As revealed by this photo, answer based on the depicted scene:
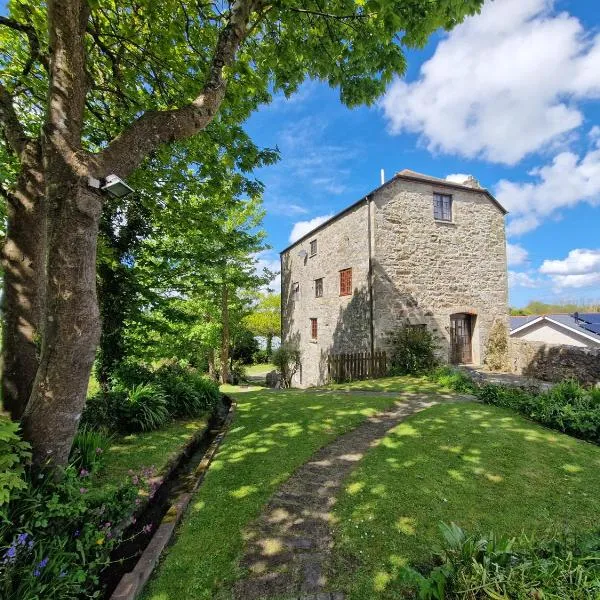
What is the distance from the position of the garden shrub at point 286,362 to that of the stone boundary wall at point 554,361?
11058mm

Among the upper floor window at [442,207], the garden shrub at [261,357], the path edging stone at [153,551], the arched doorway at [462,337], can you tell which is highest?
the upper floor window at [442,207]

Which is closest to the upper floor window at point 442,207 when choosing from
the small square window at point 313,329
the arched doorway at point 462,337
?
the arched doorway at point 462,337

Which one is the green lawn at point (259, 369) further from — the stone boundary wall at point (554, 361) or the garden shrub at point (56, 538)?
the garden shrub at point (56, 538)

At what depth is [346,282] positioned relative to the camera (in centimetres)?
1447

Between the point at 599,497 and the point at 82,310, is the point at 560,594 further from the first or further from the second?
the point at 82,310

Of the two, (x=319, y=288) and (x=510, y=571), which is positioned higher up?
(x=319, y=288)

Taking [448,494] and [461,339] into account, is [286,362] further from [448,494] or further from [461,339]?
[448,494]

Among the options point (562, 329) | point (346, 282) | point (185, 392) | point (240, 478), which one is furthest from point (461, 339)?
point (240, 478)

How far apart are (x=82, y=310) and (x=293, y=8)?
4590 millimetres

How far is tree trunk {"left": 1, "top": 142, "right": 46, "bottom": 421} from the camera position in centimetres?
375

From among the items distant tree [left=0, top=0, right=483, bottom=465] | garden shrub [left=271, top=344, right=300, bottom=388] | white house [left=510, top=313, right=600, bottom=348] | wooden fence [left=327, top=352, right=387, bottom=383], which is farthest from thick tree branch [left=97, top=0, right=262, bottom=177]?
white house [left=510, top=313, right=600, bottom=348]

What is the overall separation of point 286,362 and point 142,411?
12825 mm

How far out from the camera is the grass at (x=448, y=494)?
2.69 m

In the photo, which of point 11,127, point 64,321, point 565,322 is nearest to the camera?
point 64,321
